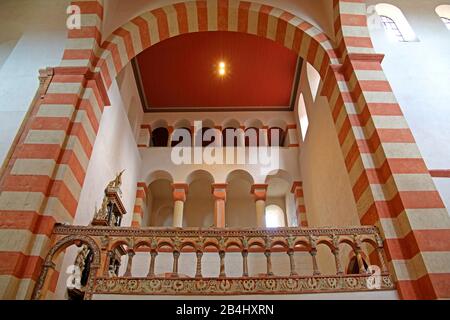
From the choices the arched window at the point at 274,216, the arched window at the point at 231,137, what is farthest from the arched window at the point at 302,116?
the arched window at the point at 274,216

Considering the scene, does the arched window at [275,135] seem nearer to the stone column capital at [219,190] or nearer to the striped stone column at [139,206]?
the stone column capital at [219,190]

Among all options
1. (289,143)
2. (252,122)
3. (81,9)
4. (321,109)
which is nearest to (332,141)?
(321,109)

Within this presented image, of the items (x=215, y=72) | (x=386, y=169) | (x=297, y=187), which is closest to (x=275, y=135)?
(x=297, y=187)

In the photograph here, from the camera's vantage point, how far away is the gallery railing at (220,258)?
3.69m

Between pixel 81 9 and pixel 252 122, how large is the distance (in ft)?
20.1

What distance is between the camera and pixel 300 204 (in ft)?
30.9

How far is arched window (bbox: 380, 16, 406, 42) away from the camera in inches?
256

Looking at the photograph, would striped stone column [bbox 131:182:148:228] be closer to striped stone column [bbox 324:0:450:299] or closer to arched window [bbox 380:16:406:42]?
striped stone column [bbox 324:0:450:299]

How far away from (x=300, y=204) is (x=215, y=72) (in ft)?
14.4

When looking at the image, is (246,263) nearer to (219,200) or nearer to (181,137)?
(219,200)

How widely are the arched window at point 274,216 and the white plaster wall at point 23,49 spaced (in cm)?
938

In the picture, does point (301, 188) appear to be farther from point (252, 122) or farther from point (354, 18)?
point (354, 18)

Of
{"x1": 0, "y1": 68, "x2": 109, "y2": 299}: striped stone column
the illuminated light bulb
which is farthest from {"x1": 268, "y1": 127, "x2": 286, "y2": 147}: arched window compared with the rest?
{"x1": 0, "y1": 68, "x2": 109, "y2": 299}: striped stone column

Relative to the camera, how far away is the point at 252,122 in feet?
35.5
